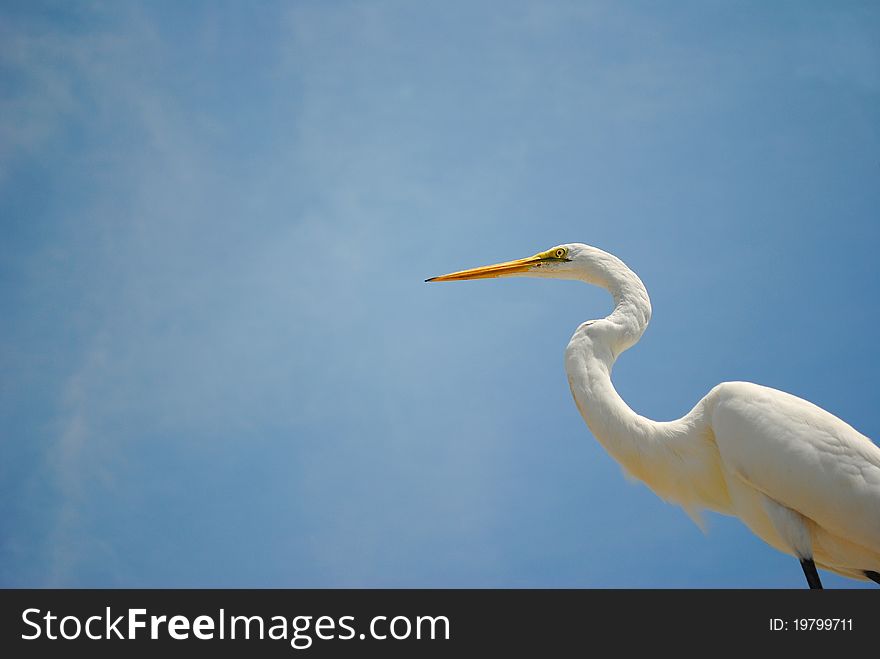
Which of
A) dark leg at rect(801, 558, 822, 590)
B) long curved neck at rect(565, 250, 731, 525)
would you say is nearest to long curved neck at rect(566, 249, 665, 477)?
long curved neck at rect(565, 250, 731, 525)

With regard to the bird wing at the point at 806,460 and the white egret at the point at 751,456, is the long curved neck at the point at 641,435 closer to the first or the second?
the white egret at the point at 751,456

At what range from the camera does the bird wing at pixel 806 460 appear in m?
4.14

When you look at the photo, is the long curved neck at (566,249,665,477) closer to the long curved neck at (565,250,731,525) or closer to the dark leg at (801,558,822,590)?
the long curved neck at (565,250,731,525)

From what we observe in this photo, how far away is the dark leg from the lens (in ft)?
13.6

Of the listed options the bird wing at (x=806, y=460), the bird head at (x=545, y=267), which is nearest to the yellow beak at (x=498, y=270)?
the bird head at (x=545, y=267)

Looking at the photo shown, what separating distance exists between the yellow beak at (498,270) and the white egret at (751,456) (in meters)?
0.84

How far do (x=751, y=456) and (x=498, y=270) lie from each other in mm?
2318

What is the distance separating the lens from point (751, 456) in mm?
4289

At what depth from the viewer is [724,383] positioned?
4.64m
